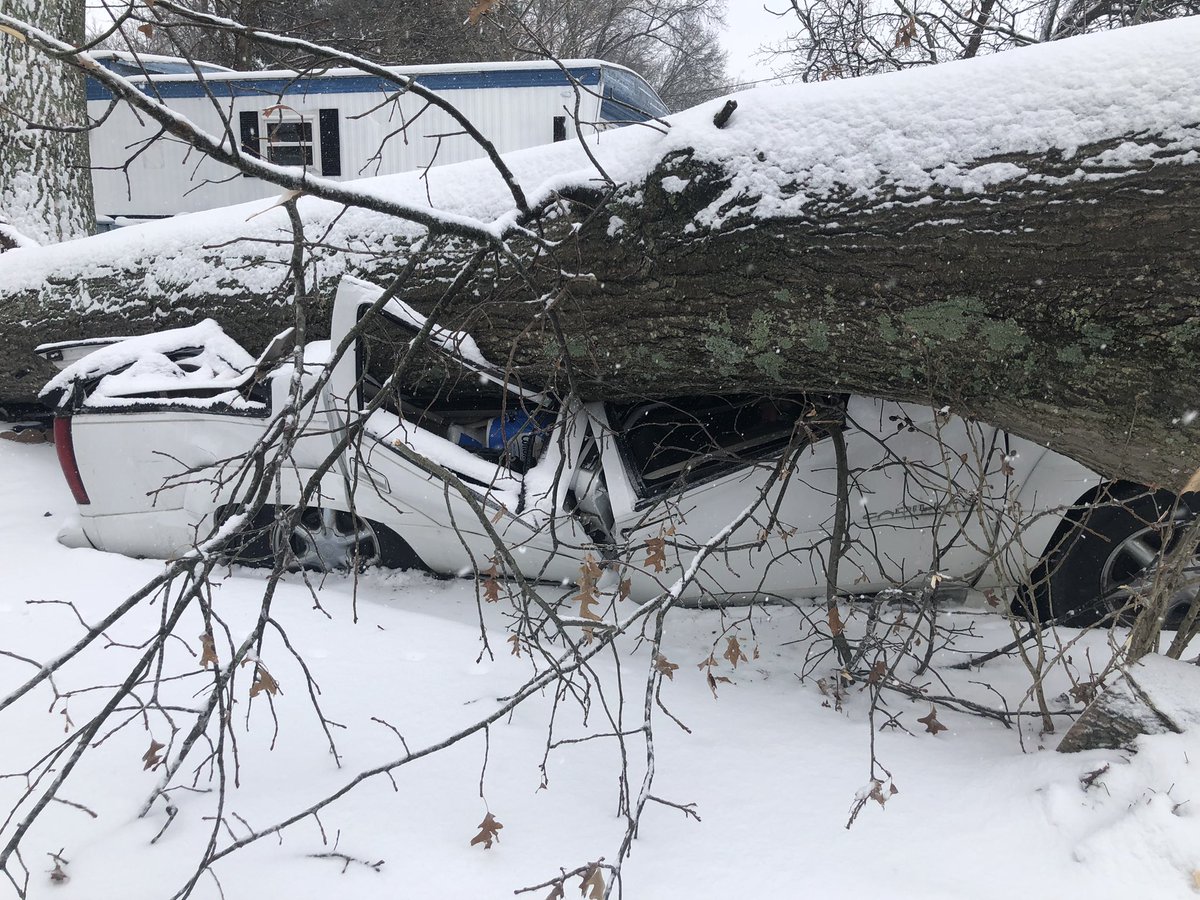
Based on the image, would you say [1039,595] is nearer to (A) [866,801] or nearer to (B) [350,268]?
(A) [866,801]

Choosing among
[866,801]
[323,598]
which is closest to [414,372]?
[323,598]

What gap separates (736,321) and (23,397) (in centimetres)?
507

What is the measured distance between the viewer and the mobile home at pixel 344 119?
11836 mm

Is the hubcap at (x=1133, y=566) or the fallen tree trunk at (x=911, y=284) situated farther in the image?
the hubcap at (x=1133, y=566)

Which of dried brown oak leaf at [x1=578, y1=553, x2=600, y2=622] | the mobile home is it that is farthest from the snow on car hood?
the mobile home

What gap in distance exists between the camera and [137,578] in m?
3.67

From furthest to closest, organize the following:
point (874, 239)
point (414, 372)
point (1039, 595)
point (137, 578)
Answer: point (414, 372)
point (137, 578)
point (1039, 595)
point (874, 239)

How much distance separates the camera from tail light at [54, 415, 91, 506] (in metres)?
3.94

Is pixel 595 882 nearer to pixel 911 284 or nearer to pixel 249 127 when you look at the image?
pixel 911 284

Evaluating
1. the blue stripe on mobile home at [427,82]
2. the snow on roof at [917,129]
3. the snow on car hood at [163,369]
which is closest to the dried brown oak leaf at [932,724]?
the snow on roof at [917,129]

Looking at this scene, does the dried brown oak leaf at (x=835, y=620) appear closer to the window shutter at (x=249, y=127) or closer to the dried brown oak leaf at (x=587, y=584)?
the dried brown oak leaf at (x=587, y=584)

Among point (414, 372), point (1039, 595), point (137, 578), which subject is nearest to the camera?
point (1039, 595)

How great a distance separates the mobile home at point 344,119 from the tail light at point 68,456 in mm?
8273

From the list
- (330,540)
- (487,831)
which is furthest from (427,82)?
(487,831)
